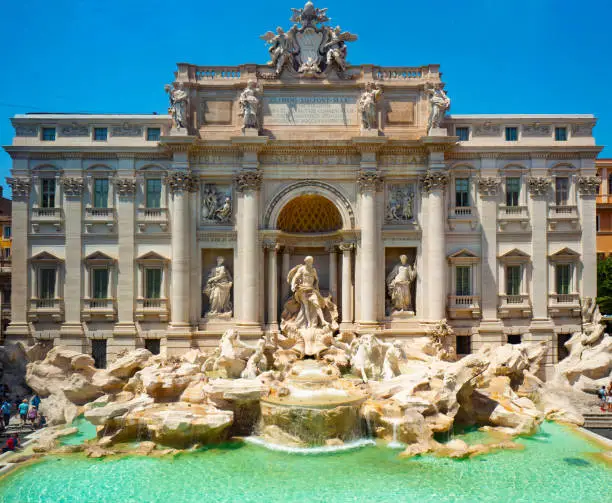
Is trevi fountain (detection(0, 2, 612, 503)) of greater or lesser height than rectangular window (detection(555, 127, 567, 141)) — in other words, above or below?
below

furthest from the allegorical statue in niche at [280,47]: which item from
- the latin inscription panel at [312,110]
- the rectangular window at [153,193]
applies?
the rectangular window at [153,193]

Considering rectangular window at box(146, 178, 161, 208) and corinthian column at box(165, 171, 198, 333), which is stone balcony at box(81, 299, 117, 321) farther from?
rectangular window at box(146, 178, 161, 208)

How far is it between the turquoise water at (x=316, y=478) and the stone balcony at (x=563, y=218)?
40.5 feet

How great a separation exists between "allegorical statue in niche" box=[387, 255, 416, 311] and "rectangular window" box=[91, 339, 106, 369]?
14558mm

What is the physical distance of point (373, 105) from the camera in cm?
2334

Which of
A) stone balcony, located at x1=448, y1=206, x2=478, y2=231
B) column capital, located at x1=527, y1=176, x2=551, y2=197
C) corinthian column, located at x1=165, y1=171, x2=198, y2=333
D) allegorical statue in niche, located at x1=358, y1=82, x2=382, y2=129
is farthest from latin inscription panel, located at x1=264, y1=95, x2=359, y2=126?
column capital, located at x1=527, y1=176, x2=551, y2=197

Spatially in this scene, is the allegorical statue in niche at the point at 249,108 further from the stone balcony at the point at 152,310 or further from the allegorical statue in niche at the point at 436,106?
the stone balcony at the point at 152,310

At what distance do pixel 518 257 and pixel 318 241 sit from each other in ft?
33.3

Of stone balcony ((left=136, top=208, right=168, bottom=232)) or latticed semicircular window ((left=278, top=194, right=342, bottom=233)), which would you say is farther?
latticed semicircular window ((left=278, top=194, right=342, bottom=233))

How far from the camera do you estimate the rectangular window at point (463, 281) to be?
24328 mm

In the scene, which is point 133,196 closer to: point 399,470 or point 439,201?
point 439,201

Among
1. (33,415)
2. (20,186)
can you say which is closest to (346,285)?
(33,415)

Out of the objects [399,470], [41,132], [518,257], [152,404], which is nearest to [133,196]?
[41,132]

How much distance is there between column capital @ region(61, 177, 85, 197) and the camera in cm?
2391
